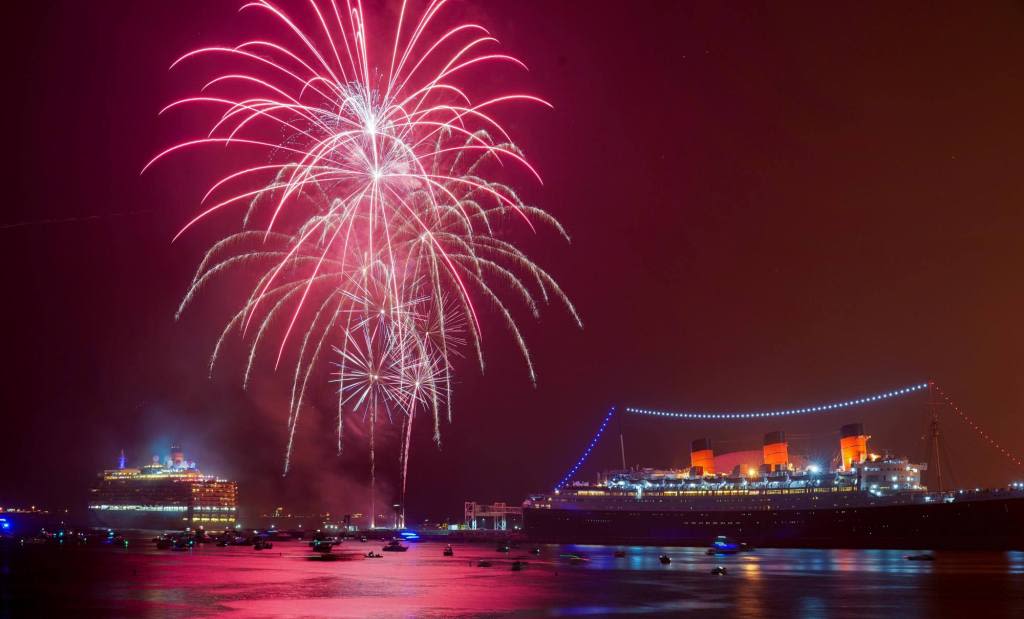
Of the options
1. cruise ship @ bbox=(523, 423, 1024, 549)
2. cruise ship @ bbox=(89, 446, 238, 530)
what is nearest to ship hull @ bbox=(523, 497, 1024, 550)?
cruise ship @ bbox=(523, 423, 1024, 549)

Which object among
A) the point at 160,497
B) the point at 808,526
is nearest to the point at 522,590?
the point at 808,526

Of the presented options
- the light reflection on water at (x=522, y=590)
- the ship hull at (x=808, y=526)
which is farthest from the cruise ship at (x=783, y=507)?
the light reflection on water at (x=522, y=590)

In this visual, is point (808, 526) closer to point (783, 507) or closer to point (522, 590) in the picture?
point (783, 507)

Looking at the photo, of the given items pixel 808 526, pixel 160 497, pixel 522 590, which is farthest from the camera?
pixel 160 497

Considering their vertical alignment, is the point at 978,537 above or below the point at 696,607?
below

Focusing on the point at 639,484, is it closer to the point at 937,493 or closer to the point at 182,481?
the point at 937,493

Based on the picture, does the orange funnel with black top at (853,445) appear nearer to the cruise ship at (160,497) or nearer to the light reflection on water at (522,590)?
the light reflection on water at (522,590)

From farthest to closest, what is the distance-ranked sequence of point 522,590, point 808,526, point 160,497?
1. point 160,497
2. point 808,526
3. point 522,590

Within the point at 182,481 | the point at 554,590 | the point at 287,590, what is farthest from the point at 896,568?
the point at 182,481
